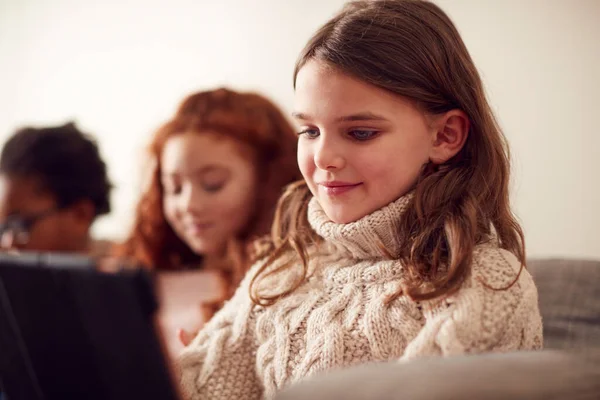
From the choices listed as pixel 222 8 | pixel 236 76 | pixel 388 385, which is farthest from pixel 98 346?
pixel 222 8

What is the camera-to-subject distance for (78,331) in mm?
692

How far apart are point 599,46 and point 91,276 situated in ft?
4.20

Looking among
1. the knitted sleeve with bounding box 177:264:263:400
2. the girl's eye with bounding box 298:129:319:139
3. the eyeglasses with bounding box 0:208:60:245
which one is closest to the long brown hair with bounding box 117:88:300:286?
the eyeglasses with bounding box 0:208:60:245

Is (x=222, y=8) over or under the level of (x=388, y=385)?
over

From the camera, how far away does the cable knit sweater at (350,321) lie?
86cm

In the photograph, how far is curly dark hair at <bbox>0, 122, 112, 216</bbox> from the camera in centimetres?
190

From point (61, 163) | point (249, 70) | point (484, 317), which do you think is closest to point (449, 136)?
point (484, 317)

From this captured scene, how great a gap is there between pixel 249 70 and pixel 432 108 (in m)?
1.21

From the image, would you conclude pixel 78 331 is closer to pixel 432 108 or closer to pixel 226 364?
pixel 226 364

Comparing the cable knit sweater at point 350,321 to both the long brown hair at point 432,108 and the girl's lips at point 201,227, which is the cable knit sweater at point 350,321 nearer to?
the long brown hair at point 432,108

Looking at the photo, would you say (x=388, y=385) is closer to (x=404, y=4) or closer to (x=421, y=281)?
(x=421, y=281)

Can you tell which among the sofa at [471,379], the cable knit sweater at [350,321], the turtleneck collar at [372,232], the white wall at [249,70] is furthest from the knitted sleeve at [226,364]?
the white wall at [249,70]

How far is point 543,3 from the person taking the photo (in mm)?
1521

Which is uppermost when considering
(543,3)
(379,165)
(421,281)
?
(543,3)
